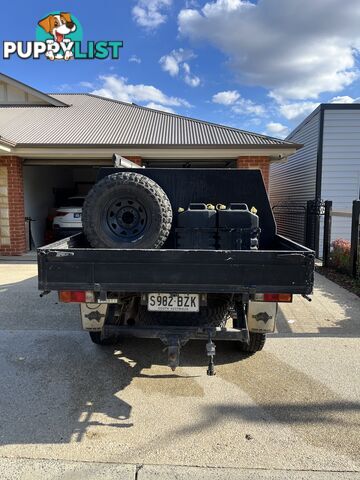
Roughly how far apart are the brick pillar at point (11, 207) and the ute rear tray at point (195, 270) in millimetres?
7838

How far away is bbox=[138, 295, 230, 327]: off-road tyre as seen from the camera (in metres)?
3.09

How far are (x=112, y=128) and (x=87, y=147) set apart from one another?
2090 mm

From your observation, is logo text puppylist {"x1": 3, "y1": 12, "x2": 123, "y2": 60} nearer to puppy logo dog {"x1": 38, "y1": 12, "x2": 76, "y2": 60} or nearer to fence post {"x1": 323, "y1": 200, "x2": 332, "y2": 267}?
puppy logo dog {"x1": 38, "y1": 12, "x2": 76, "y2": 60}

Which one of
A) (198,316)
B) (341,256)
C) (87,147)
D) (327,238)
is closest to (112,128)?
(87,147)

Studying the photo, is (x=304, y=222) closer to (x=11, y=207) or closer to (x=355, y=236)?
(x=355, y=236)

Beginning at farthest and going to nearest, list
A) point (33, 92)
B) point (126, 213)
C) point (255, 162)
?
point (33, 92) → point (255, 162) → point (126, 213)

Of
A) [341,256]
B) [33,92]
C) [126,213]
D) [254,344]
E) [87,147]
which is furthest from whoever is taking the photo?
[33,92]

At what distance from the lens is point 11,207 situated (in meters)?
9.76

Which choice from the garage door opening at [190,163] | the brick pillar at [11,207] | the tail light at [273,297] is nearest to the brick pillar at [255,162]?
the garage door opening at [190,163]

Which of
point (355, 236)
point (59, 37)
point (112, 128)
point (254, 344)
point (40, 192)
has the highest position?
point (59, 37)

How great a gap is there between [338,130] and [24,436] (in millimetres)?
10744

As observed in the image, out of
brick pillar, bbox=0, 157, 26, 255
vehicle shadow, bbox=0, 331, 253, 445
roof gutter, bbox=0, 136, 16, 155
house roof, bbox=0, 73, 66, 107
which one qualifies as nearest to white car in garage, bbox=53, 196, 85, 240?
brick pillar, bbox=0, 157, 26, 255

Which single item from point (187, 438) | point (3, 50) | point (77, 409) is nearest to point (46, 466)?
point (77, 409)

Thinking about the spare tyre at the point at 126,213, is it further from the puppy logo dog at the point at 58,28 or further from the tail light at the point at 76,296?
the puppy logo dog at the point at 58,28
